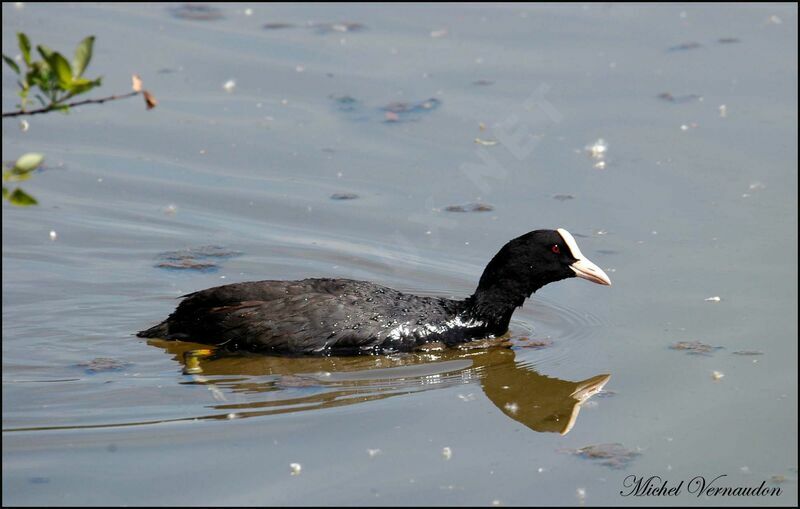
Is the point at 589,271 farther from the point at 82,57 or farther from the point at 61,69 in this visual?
the point at 61,69

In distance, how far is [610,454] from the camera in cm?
643

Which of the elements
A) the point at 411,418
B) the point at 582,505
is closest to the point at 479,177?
the point at 411,418

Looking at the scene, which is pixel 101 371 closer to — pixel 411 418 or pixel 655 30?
pixel 411 418

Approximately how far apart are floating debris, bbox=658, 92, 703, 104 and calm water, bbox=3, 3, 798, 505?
4 cm

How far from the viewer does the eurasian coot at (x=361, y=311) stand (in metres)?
7.87

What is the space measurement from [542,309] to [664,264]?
1.02 metres

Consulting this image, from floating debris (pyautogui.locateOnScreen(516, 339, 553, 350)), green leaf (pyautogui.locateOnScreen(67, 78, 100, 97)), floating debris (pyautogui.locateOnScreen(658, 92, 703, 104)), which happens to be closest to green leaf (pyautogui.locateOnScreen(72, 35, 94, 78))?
green leaf (pyautogui.locateOnScreen(67, 78, 100, 97))

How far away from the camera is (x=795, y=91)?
12.2m

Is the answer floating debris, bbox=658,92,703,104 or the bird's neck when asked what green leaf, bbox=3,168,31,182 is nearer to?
the bird's neck

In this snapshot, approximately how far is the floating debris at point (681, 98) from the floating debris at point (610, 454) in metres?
6.17

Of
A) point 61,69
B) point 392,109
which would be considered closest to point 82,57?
point 61,69

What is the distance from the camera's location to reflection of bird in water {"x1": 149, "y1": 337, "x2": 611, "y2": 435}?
23.2 feet

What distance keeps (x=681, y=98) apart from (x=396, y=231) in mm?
3811

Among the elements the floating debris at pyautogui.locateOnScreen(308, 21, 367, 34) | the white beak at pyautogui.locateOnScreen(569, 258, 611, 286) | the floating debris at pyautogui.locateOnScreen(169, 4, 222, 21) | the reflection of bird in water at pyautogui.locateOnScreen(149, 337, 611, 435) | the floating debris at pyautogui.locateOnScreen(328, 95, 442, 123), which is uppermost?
the floating debris at pyautogui.locateOnScreen(169, 4, 222, 21)
